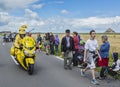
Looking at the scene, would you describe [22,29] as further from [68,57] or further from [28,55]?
[68,57]

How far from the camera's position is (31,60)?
1452 centimetres

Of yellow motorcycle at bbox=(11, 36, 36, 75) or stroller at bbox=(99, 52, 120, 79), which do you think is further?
yellow motorcycle at bbox=(11, 36, 36, 75)

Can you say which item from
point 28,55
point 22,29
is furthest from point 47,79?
point 22,29

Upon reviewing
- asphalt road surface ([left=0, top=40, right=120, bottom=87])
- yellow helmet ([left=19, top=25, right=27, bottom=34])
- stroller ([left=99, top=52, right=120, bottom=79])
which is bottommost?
asphalt road surface ([left=0, top=40, right=120, bottom=87])

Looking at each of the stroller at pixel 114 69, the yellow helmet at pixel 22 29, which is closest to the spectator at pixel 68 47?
the yellow helmet at pixel 22 29

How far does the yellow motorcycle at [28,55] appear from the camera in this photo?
14.4 metres

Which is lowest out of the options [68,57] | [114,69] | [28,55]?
[114,69]

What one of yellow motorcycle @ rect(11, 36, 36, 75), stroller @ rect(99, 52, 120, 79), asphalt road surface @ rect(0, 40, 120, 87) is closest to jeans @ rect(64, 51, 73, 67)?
asphalt road surface @ rect(0, 40, 120, 87)

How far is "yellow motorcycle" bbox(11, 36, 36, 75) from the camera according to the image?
14.4m

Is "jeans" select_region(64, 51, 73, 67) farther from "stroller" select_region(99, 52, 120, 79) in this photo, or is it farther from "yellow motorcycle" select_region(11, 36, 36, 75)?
"stroller" select_region(99, 52, 120, 79)

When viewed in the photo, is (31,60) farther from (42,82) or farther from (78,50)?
(78,50)

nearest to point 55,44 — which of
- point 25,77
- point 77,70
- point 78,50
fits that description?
point 78,50

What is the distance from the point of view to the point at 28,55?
14.7 metres

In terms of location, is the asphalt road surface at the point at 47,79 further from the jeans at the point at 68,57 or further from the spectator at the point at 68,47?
the spectator at the point at 68,47
